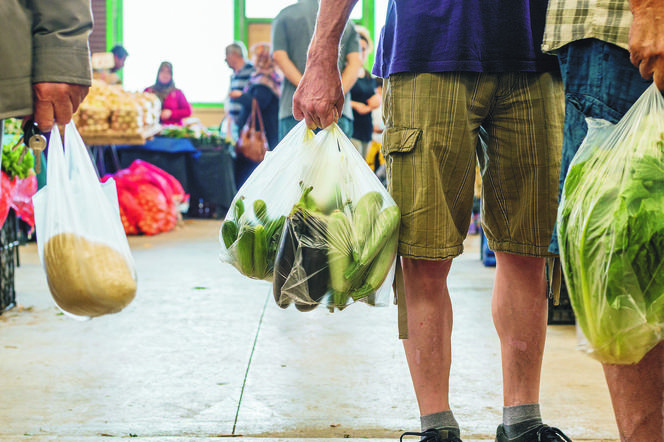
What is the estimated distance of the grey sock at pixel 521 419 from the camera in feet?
5.76

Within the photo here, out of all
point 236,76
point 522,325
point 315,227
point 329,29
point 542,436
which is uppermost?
point 329,29

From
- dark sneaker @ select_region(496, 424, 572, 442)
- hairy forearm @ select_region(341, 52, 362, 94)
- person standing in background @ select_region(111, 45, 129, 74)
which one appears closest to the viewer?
dark sneaker @ select_region(496, 424, 572, 442)

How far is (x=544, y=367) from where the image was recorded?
2533 mm

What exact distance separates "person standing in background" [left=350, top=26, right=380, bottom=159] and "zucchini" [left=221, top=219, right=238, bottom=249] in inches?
158

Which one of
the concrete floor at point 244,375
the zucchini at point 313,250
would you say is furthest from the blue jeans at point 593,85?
the concrete floor at point 244,375

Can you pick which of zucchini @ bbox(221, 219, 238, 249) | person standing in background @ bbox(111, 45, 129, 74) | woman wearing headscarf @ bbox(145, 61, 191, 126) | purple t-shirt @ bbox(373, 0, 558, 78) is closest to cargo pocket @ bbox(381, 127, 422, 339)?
purple t-shirt @ bbox(373, 0, 558, 78)

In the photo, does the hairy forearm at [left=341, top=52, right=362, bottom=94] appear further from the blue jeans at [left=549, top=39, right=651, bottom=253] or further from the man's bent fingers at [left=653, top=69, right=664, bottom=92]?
the man's bent fingers at [left=653, top=69, right=664, bottom=92]

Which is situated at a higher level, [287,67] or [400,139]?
[287,67]

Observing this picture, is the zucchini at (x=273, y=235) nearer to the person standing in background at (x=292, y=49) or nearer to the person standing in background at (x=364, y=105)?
the person standing in background at (x=292, y=49)

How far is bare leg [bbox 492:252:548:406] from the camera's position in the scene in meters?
1.76

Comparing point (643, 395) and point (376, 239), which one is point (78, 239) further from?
point (643, 395)

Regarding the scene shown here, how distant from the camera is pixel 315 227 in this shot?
5.02ft

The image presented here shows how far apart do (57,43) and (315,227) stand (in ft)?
2.12

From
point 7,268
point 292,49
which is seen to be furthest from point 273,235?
point 292,49
